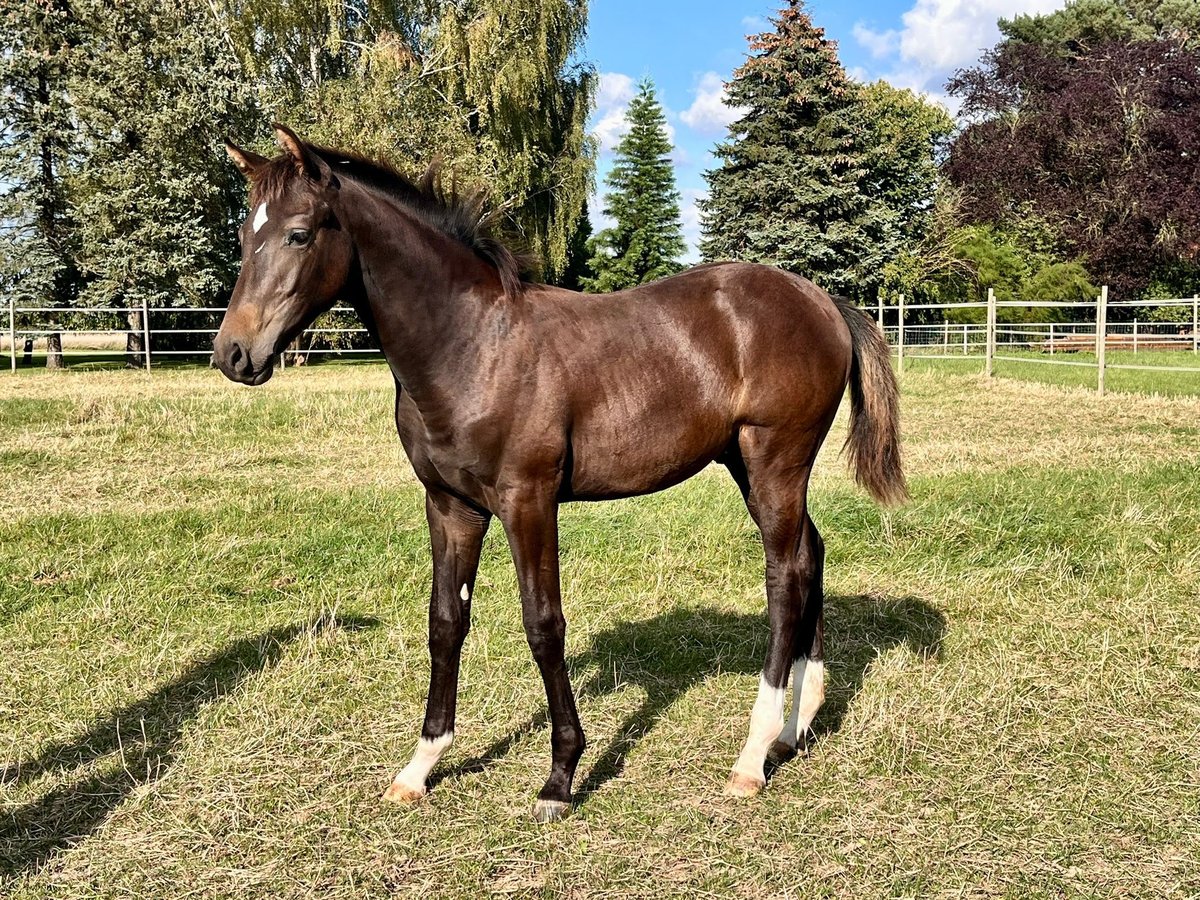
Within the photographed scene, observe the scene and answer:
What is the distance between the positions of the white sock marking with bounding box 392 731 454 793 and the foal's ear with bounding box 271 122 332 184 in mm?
2060

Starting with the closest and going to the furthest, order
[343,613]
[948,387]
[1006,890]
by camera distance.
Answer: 1. [1006,890]
2. [343,613]
3. [948,387]

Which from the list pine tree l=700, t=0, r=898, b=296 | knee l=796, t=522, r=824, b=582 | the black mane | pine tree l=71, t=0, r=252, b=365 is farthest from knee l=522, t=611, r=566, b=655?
pine tree l=700, t=0, r=898, b=296

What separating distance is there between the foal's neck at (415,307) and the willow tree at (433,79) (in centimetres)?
1962

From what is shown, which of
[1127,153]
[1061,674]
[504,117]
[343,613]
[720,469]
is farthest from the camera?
[1127,153]

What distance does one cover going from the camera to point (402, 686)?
13.5 ft

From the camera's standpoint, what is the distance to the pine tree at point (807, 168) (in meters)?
32.7

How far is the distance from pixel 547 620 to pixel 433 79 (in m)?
23.8

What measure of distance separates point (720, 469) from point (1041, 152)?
3180cm

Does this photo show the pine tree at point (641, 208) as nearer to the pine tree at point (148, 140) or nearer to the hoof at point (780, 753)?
the pine tree at point (148, 140)

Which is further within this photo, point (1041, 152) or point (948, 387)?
point (1041, 152)

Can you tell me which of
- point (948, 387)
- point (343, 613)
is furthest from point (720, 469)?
point (948, 387)

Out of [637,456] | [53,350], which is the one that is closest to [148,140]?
[53,350]

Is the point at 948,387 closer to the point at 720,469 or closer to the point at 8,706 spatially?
the point at 720,469

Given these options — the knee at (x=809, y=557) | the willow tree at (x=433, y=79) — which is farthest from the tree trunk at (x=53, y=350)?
the knee at (x=809, y=557)
